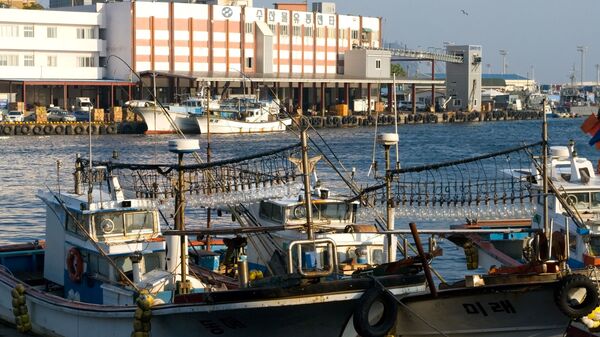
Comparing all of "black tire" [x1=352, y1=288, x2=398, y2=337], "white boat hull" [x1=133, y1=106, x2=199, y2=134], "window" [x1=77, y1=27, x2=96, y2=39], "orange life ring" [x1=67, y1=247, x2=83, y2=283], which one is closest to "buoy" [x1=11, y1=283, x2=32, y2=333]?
"orange life ring" [x1=67, y1=247, x2=83, y2=283]

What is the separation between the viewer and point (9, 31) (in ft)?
289

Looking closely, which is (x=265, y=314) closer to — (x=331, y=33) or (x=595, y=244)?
(x=595, y=244)

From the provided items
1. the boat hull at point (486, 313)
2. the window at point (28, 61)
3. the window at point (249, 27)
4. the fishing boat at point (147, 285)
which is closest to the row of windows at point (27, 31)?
the window at point (28, 61)

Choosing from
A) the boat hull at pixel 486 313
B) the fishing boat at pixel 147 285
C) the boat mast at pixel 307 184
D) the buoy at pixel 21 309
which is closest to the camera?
the fishing boat at pixel 147 285

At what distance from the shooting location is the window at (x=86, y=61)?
8975 centimetres

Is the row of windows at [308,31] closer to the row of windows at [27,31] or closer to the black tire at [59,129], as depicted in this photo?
the row of windows at [27,31]

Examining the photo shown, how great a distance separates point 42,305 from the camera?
19.8 m

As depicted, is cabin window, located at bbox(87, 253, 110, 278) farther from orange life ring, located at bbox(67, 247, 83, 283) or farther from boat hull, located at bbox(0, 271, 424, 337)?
boat hull, located at bbox(0, 271, 424, 337)

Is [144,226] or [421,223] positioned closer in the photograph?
[144,226]

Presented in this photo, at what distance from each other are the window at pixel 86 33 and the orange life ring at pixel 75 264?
72010mm

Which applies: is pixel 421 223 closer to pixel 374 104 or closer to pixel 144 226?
pixel 144 226

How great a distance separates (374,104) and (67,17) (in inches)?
1193

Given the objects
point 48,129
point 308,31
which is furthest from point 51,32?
point 308,31

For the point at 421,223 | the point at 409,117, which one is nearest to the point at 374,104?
the point at 409,117
